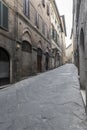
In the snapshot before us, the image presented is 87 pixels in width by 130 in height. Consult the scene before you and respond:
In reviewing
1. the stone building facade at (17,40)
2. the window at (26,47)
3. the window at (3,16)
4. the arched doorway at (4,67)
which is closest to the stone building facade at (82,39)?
the window at (3,16)

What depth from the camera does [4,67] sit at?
9117 millimetres

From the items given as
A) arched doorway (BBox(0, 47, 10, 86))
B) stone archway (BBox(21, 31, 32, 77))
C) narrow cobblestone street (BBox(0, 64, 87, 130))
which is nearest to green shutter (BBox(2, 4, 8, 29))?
arched doorway (BBox(0, 47, 10, 86))

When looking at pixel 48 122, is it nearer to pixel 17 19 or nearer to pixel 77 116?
pixel 77 116

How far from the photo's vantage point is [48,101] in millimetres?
5207

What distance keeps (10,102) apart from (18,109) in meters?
0.83

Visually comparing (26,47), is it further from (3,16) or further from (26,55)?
(3,16)

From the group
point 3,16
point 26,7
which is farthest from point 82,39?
point 26,7

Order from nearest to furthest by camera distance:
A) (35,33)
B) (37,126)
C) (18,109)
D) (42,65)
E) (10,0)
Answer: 1. (37,126)
2. (18,109)
3. (10,0)
4. (35,33)
5. (42,65)

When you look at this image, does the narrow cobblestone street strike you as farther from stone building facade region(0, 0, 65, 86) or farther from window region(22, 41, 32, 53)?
window region(22, 41, 32, 53)

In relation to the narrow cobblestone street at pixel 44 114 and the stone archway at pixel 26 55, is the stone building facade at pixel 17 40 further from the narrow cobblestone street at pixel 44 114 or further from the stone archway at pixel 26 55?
the narrow cobblestone street at pixel 44 114

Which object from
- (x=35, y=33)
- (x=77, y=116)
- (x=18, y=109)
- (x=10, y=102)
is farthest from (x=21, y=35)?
(x=77, y=116)

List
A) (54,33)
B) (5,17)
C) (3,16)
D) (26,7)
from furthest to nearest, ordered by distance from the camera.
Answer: (54,33) → (26,7) → (5,17) → (3,16)

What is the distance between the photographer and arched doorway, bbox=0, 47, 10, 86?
28.9 feet

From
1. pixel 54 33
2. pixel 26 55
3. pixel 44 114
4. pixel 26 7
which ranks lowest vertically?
pixel 44 114
